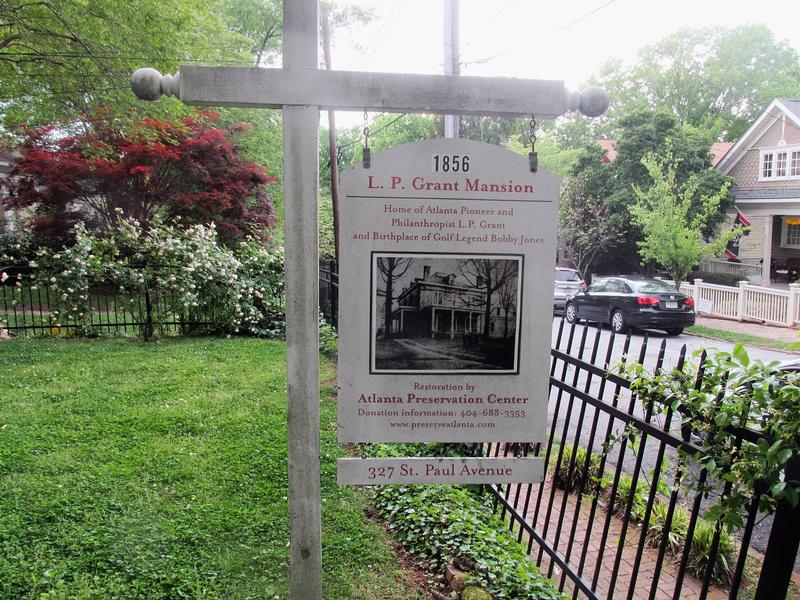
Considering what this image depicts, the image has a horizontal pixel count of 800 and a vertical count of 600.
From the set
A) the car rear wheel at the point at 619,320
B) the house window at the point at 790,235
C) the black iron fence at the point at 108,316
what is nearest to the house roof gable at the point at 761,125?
the house window at the point at 790,235

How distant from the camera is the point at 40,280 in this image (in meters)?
9.26

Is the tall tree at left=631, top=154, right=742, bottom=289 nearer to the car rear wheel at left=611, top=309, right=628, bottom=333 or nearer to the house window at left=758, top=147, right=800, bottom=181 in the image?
the car rear wheel at left=611, top=309, right=628, bottom=333

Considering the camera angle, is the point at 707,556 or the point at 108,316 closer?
the point at 707,556

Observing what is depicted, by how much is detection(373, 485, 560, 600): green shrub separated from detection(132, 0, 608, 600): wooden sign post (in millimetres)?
1165

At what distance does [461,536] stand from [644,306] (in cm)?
1289

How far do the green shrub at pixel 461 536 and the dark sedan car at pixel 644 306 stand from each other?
1156 cm

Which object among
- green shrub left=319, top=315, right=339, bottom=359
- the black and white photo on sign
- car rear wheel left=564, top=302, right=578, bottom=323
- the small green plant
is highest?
the black and white photo on sign

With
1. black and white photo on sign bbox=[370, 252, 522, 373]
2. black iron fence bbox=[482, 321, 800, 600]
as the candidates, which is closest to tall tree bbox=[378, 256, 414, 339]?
black and white photo on sign bbox=[370, 252, 522, 373]

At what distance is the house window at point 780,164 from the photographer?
78.0ft

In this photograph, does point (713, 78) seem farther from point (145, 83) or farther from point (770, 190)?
point (145, 83)

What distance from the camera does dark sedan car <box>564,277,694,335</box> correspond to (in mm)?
14773

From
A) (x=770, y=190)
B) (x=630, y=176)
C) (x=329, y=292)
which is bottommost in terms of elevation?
(x=329, y=292)

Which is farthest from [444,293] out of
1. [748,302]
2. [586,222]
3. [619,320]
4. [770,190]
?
[770,190]

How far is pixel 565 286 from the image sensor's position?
20344 mm
